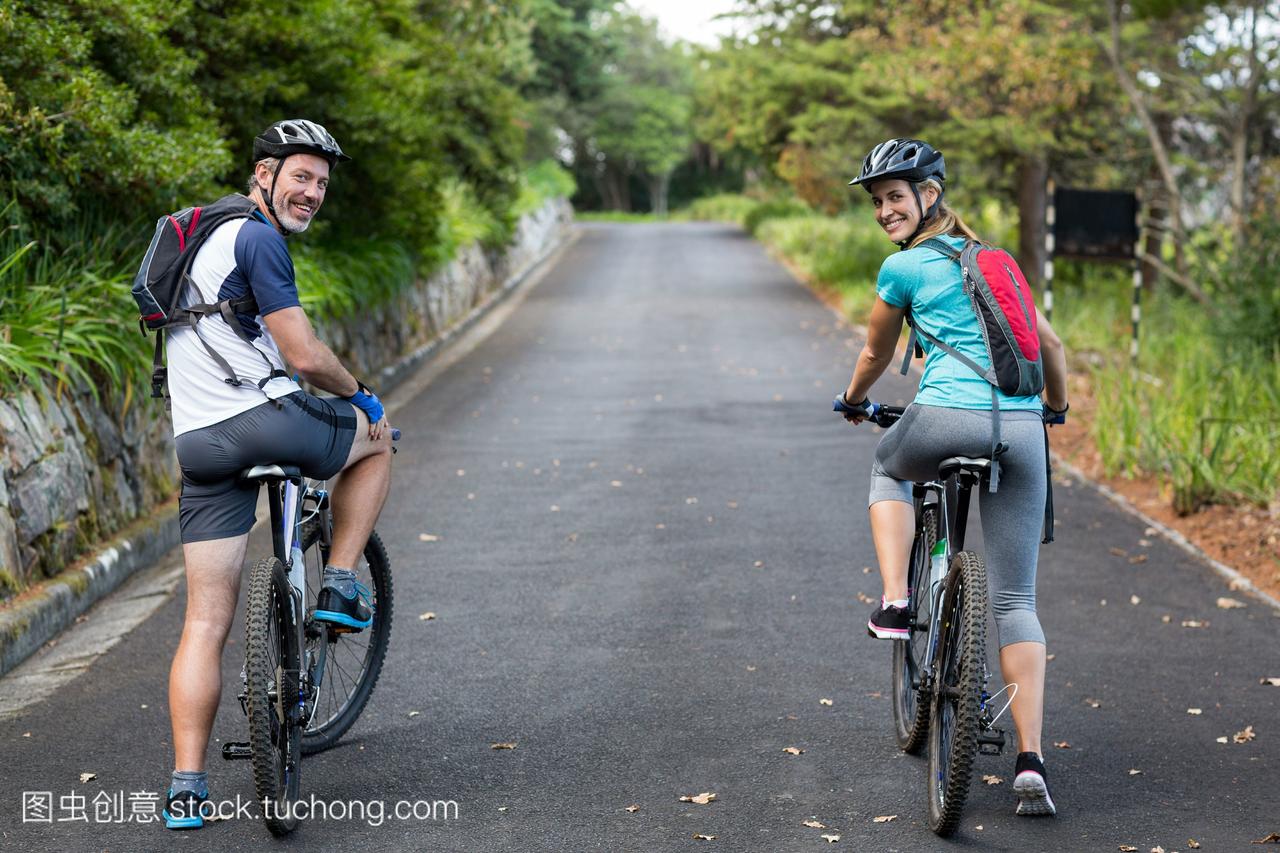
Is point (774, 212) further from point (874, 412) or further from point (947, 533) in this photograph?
point (947, 533)

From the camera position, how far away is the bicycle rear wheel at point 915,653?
5086 mm

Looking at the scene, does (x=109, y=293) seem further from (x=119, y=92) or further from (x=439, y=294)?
(x=439, y=294)

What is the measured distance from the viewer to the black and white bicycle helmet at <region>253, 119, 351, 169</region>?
14.9 ft

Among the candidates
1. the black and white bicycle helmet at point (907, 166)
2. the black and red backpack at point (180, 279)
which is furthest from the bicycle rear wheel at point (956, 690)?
the black and red backpack at point (180, 279)

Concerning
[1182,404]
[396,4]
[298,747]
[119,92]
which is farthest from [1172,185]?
[298,747]

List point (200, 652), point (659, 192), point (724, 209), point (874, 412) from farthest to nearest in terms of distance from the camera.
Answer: point (659, 192)
point (724, 209)
point (874, 412)
point (200, 652)

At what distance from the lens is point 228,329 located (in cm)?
448

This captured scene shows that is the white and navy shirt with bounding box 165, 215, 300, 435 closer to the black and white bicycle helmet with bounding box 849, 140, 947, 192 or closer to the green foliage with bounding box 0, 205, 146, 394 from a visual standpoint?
the black and white bicycle helmet with bounding box 849, 140, 947, 192

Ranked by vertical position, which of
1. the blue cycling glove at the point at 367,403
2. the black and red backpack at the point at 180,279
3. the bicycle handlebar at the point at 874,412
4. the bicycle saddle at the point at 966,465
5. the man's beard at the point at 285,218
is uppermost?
the man's beard at the point at 285,218

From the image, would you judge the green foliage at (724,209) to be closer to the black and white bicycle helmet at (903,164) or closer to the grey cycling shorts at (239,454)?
the black and white bicycle helmet at (903,164)

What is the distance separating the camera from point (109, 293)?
922 cm

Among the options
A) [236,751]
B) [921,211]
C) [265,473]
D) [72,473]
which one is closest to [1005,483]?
[921,211]

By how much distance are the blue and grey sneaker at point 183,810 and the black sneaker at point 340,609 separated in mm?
699

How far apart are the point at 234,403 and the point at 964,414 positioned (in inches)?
88.7
